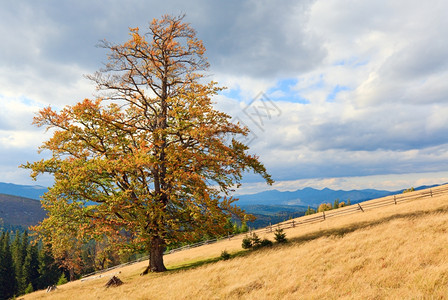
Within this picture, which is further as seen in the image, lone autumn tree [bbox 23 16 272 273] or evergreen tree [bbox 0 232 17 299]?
evergreen tree [bbox 0 232 17 299]

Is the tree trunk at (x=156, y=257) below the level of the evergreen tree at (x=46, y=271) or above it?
above

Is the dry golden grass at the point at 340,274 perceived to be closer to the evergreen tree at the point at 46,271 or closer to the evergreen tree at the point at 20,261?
the evergreen tree at the point at 46,271

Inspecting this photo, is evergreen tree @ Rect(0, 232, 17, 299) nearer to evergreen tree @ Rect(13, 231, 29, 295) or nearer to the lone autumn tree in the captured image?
evergreen tree @ Rect(13, 231, 29, 295)

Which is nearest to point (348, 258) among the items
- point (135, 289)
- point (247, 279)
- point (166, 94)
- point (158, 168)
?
point (247, 279)

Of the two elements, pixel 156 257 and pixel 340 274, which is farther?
pixel 156 257

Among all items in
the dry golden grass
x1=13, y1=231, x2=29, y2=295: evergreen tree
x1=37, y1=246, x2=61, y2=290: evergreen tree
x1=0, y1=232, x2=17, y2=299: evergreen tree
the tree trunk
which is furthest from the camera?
x1=37, y1=246, x2=61, y2=290: evergreen tree

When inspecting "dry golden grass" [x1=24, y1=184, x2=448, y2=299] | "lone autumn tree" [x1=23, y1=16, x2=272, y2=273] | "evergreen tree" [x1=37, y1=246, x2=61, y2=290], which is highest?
"lone autumn tree" [x1=23, y1=16, x2=272, y2=273]

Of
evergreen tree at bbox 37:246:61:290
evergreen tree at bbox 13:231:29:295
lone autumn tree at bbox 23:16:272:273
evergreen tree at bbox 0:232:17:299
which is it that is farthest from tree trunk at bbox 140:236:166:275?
evergreen tree at bbox 0:232:17:299

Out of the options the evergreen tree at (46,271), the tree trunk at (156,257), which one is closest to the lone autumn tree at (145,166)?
the tree trunk at (156,257)

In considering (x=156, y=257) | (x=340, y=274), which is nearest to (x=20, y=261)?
(x=156, y=257)

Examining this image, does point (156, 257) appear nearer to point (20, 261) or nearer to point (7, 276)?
point (20, 261)

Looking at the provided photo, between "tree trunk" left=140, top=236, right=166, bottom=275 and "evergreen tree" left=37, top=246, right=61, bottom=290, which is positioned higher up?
"tree trunk" left=140, top=236, right=166, bottom=275

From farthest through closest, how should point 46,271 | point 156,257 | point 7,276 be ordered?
point 46,271 < point 7,276 < point 156,257

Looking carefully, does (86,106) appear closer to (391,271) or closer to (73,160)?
(73,160)
